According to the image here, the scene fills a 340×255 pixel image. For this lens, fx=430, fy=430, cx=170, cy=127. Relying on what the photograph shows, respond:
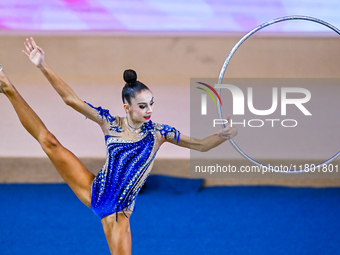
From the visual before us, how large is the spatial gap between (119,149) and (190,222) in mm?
1545

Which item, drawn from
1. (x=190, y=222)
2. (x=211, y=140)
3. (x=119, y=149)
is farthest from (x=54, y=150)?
(x=190, y=222)

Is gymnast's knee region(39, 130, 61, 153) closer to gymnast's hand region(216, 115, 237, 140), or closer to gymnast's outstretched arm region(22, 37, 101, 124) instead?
gymnast's outstretched arm region(22, 37, 101, 124)

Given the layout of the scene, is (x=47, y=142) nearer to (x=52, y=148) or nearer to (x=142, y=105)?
(x=52, y=148)

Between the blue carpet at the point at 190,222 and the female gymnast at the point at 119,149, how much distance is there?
0.81 metres

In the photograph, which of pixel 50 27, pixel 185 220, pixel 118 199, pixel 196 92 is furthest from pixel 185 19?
pixel 118 199

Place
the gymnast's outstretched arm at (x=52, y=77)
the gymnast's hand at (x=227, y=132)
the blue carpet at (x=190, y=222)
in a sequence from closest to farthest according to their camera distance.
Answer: the gymnast's outstretched arm at (x=52, y=77), the gymnast's hand at (x=227, y=132), the blue carpet at (x=190, y=222)

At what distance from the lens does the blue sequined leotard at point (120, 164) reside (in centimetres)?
224

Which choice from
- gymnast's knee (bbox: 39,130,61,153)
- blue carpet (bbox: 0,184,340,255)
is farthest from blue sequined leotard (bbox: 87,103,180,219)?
blue carpet (bbox: 0,184,340,255)

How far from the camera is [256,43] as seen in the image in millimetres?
4445

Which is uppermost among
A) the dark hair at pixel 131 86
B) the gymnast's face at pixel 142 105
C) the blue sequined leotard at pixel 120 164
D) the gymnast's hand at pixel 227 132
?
the dark hair at pixel 131 86

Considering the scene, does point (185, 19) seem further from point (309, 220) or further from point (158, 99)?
point (309, 220)

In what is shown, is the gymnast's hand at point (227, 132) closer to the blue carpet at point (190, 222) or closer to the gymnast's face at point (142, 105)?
the gymnast's face at point (142, 105)

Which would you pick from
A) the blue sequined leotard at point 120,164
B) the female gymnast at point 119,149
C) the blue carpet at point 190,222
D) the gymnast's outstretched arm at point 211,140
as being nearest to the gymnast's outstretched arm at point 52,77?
the female gymnast at point 119,149

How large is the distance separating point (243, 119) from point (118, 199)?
2499mm
